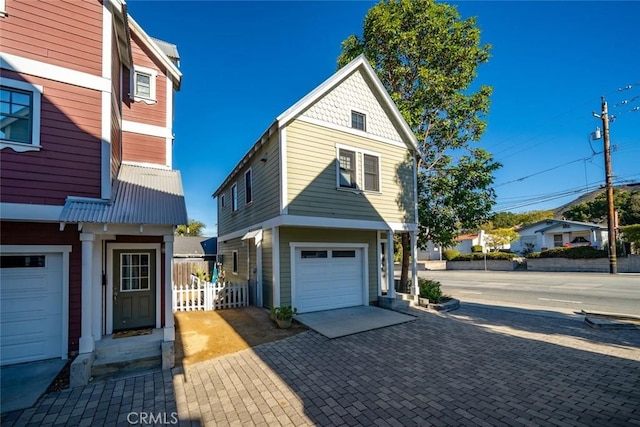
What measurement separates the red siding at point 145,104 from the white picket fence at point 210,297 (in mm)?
5875

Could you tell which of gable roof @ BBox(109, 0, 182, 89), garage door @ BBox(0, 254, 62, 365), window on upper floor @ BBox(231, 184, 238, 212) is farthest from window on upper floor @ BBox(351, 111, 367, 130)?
garage door @ BBox(0, 254, 62, 365)

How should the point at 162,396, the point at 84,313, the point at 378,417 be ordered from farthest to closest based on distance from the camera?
the point at 84,313 < the point at 162,396 < the point at 378,417

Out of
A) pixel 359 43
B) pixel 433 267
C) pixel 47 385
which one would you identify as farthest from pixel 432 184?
pixel 433 267

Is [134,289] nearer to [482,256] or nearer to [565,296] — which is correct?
[565,296]

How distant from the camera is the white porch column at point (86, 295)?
5812 mm

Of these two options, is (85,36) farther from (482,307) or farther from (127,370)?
(482,307)

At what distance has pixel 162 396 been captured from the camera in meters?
4.93

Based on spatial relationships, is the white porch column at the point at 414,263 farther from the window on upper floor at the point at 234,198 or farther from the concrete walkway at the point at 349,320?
the window on upper floor at the point at 234,198

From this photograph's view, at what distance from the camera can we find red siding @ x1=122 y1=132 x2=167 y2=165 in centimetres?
880

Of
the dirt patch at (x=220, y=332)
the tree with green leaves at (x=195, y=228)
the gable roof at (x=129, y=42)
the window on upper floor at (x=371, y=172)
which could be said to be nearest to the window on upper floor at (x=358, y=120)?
the window on upper floor at (x=371, y=172)

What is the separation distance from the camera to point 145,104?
362 inches

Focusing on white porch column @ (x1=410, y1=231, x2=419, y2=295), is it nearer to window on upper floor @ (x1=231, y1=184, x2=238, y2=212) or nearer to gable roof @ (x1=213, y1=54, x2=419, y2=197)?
gable roof @ (x1=213, y1=54, x2=419, y2=197)

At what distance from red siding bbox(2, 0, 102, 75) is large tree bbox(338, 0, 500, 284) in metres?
11.3

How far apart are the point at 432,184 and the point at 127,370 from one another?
1310 cm
